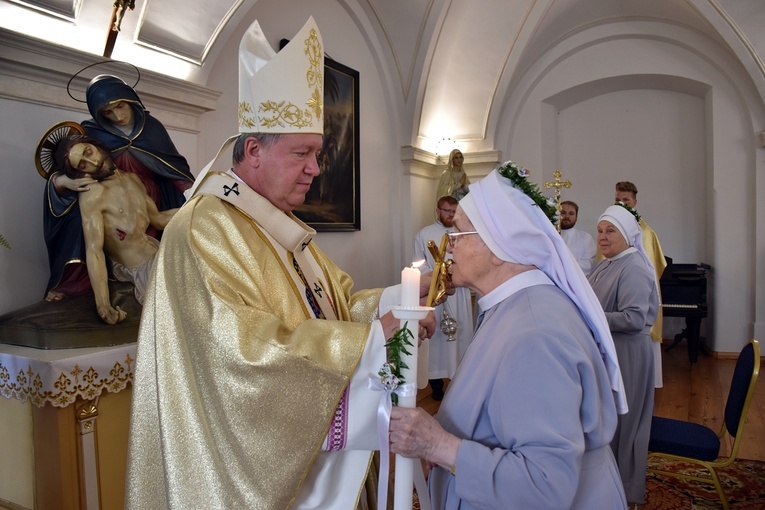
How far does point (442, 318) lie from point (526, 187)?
190 inches

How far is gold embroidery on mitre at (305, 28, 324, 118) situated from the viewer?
6.89ft

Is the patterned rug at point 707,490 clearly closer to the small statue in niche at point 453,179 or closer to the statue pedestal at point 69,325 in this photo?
the statue pedestal at point 69,325

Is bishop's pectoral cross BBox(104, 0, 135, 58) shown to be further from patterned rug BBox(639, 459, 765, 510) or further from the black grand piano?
the black grand piano

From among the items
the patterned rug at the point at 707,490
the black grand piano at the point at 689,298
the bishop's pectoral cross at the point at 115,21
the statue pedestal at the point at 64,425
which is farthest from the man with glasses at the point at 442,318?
the statue pedestal at the point at 64,425

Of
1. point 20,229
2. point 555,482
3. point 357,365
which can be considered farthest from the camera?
point 20,229

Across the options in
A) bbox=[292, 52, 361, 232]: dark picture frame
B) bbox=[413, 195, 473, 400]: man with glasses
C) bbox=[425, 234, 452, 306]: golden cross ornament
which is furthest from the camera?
bbox=[413, 195, 473, 400]: man with glasses

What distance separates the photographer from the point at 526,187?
1795 mm

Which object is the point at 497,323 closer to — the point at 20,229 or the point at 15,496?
the point at 15,496

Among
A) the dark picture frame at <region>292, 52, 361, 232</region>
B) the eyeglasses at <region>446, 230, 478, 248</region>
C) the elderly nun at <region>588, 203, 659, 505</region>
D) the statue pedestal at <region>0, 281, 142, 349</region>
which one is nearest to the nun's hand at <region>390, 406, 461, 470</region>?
the eyeglasses at <region>446, 230, 478, 248</region>

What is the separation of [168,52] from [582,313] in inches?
131

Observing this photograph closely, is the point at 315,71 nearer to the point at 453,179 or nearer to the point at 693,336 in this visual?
the point at 453,179

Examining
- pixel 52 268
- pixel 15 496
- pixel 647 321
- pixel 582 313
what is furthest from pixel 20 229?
pixel 647 321

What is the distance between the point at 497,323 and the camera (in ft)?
5.45

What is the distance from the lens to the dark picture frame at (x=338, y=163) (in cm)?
602
